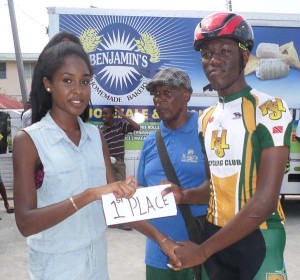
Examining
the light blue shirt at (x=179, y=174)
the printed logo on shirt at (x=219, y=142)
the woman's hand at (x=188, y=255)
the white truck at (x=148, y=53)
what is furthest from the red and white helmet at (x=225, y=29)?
the white truck at (x=148, y=53)

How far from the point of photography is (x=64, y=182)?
1.92 meters

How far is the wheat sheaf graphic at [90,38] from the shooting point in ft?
21.1

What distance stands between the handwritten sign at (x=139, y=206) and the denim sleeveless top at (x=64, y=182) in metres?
0.10

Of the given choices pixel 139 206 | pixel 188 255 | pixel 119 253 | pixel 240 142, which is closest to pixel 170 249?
pixel 188 255

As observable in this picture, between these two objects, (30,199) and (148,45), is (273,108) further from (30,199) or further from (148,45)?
(148,45)

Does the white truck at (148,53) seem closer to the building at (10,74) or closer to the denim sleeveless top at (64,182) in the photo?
the denim sleeveless top at (64,182)

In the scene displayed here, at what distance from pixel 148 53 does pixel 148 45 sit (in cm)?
12

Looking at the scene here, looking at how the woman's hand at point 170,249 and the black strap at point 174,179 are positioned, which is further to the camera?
the black strap at point 174,179

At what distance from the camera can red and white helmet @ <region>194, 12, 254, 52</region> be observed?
212 centimetres

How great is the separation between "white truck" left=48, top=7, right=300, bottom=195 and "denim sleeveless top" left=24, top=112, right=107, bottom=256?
4390 millimetres

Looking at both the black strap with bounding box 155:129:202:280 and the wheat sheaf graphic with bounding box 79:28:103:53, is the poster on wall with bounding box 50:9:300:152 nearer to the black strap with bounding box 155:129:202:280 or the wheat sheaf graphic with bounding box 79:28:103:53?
the wheat sheaf graphic with bounding box 79:28:103:53

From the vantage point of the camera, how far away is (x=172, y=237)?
2.73 m

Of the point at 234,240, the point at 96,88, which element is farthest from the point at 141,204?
the point at 96,88

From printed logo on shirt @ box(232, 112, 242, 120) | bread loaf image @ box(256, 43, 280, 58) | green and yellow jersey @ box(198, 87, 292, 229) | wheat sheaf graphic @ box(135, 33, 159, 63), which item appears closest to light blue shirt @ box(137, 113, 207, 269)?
green and yellow jersey @ box(198, 87, 292, 229)
